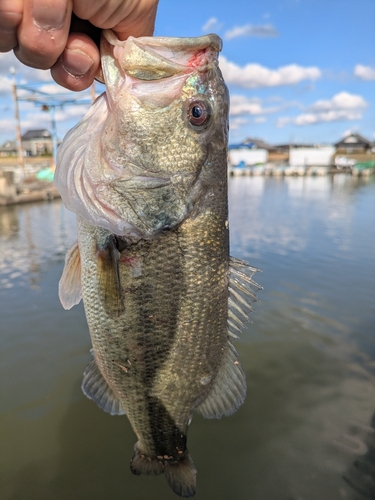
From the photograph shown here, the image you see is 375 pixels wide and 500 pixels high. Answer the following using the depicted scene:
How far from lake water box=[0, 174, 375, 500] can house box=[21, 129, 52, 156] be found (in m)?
65.1

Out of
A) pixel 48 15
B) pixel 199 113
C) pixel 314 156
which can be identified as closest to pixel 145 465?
pixel 199 113

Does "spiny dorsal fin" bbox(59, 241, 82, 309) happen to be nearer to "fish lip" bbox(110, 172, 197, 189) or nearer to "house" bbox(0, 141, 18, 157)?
"fish lip" bbox(110, 172, 197, 189)

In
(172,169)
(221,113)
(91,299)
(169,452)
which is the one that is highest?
(221,113)

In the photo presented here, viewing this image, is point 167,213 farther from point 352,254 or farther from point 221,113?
point 352,254

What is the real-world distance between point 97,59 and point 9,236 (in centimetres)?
1240

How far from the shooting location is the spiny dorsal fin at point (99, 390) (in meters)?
2.03

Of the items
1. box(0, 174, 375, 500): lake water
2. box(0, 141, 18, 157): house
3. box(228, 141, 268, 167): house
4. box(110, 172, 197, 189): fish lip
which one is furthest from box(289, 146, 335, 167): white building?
box(110, 172, 197, 189): fish lip

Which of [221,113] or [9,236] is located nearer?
[221,113]

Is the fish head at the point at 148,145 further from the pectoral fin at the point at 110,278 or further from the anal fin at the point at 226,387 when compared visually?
the anal fin at the point at 226,387

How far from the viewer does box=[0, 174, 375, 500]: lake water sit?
10.5 ft

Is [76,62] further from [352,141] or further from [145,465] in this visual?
[352,141]

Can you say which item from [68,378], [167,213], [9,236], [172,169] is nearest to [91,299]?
[167,213]

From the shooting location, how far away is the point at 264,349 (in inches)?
209

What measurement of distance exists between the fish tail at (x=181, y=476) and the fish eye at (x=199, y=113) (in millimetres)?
1937
